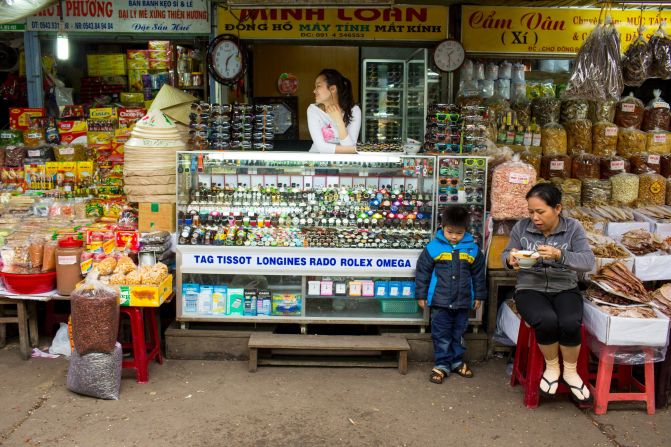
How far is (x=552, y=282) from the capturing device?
421 centimetres

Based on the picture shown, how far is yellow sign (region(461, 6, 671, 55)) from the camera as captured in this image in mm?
6539

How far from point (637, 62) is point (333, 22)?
282cm

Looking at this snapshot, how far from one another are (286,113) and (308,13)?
198cm

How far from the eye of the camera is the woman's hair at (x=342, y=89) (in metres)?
5.07

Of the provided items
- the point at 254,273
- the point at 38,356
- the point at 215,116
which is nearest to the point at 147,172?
the point at 215,116

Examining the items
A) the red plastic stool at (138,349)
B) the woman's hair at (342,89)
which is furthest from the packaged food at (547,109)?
the red plastic stool at (138,349)

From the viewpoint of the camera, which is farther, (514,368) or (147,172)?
(147,172)

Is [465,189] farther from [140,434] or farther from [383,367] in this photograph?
[140,434]

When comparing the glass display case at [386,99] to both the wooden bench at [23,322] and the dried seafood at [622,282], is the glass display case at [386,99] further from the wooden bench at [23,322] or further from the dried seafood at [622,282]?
the wooden bench at [23,322]

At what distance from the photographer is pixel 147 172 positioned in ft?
17.1

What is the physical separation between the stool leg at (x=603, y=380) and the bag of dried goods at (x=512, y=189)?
1210 mm

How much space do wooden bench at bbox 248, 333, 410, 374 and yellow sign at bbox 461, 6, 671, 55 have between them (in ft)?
11.0

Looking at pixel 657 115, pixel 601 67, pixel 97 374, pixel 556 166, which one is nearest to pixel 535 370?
pixel 601 67

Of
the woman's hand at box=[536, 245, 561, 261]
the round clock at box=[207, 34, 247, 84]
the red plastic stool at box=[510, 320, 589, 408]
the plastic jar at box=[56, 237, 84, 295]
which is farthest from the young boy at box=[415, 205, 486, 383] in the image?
the round clock at box=[207, 34, 247, 84]
